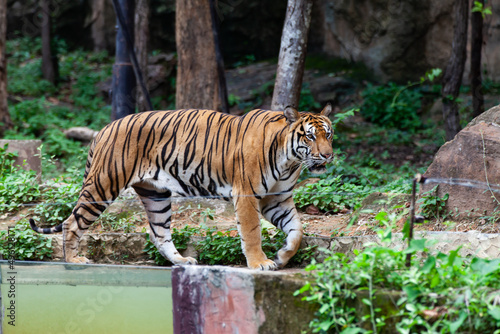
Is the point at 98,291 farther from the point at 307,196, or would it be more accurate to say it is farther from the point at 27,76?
A: the point at 27,76

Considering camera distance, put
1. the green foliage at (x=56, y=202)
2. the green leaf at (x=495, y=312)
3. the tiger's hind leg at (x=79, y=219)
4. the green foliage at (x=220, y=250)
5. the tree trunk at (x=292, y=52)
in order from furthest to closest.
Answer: the tree trunk at (x=292, y=52) < the green foliage at (x=56, y=202) < the green foliage at (x=220, y=250) < the tiger's hind leg at (x=79, y=219) < the green leaf at (x=495, y=312)

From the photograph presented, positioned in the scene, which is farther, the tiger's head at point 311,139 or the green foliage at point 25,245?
the green foliage at point 25,245

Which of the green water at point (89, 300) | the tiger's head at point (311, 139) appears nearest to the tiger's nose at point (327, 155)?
the tiger's head at point (311, 139)

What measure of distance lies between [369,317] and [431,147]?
7582mm

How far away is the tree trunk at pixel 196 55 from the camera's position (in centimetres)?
886

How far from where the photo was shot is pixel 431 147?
10.4 meters

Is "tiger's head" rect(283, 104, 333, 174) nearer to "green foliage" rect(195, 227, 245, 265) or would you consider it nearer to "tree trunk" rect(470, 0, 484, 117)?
"green foliage" rect(195, 227, 245, 265)

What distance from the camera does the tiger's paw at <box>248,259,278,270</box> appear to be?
4.77m

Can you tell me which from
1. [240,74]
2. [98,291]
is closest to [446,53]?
[240,74]

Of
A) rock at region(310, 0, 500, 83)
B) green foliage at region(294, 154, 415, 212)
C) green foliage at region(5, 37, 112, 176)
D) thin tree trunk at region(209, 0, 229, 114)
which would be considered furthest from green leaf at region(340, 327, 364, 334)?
rock at region(310, 0, 500, 83)

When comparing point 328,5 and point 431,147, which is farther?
point 328,5

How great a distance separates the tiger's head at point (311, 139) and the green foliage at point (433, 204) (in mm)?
1143

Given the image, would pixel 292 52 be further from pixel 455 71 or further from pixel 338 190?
pixel 455 71

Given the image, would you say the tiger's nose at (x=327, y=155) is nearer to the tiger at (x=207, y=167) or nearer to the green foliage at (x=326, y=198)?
the tiger at (x=207, y=167)
